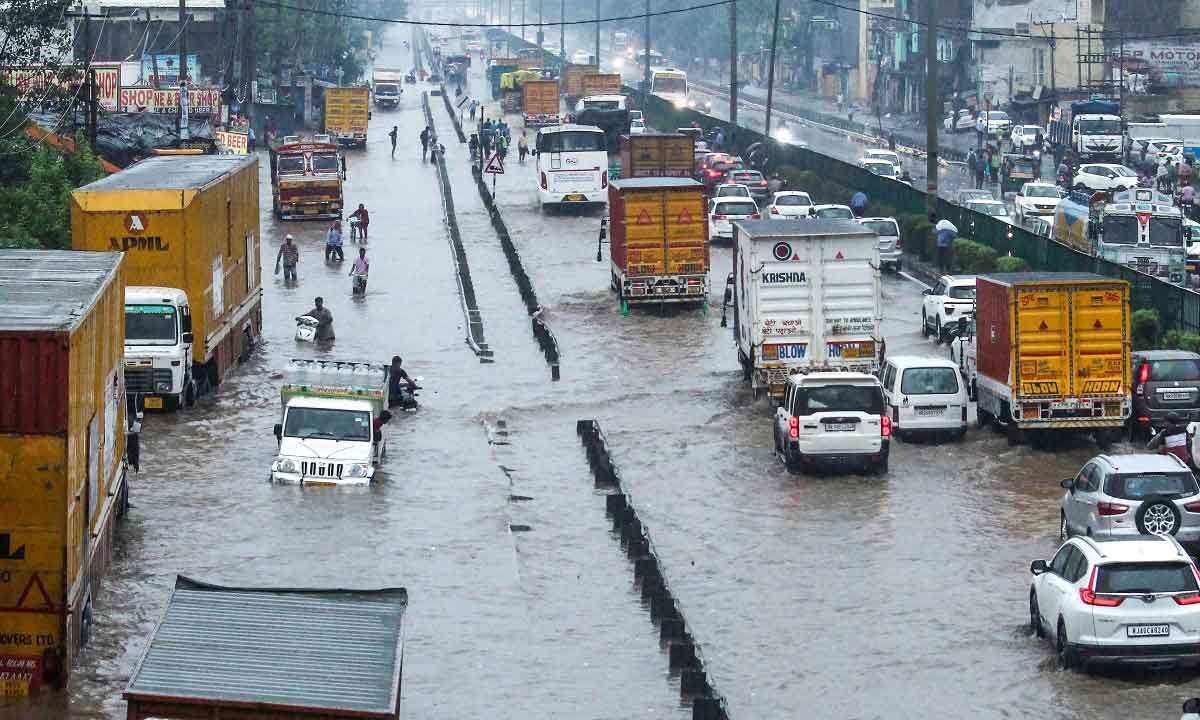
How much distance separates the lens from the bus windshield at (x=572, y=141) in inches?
2667

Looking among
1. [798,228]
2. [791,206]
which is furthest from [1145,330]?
[791,206]

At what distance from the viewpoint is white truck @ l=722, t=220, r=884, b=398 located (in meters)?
36.7

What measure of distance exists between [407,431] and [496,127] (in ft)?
199

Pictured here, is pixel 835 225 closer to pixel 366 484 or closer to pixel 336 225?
pixel 366 484

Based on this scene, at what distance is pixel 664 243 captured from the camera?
48.6m

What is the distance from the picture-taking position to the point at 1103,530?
25203 mm

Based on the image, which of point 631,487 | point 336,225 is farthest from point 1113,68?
point 631,487

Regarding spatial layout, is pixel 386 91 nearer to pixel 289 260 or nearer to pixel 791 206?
pixel 791 206

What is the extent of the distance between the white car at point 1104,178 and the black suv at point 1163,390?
126 ft

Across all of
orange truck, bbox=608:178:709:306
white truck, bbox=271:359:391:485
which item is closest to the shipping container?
orange truck, bbox=608:178:709:306

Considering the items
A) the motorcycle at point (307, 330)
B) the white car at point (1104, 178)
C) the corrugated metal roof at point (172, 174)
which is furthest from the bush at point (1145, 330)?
the white car at point (1104, 178)

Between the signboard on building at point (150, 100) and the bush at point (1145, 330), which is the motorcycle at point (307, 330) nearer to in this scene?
the bush at point (1145, 330)

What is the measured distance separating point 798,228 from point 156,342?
Result: 37.6ft

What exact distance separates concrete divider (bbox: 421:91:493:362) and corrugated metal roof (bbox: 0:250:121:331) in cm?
1926
